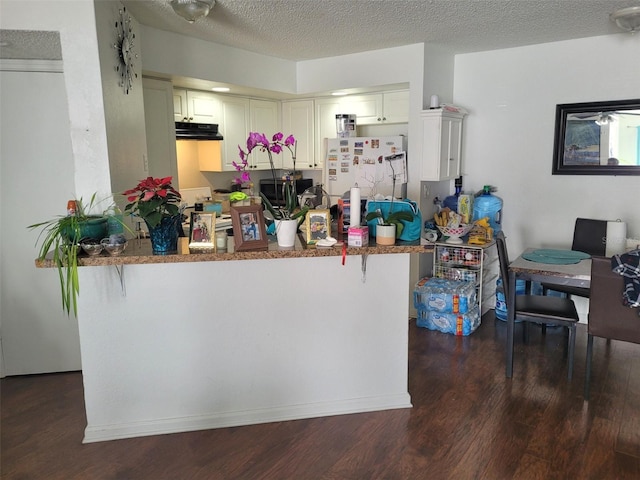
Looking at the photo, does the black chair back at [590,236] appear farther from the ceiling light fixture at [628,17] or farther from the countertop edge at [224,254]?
the countertop edge at [224,254]

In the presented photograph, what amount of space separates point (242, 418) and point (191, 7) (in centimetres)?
236

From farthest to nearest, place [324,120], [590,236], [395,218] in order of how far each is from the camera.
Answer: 1. [324,120]
2. [590,236]
3. [395,218]

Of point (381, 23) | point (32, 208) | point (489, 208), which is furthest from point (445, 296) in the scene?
point (32, 208)

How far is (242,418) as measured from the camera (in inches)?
103

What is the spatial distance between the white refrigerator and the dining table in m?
1.43

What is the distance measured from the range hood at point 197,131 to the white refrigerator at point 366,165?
108 cm

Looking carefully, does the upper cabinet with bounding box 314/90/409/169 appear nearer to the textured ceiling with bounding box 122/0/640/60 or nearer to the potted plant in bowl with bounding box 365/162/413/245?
the textured ceiling with bounding box 122/0/640/60

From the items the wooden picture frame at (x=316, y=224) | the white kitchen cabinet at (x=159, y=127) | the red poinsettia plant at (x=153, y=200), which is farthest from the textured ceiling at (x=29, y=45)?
the wooden picture frame at (x=316, y=224)

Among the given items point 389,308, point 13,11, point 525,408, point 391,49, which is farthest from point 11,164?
point 525,408

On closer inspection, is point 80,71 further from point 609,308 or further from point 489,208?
point 489,208

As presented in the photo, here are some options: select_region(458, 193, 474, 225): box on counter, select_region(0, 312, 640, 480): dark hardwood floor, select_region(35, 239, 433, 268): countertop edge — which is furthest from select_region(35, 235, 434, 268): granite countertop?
select_region(458, 193, 474, 225): box on counter

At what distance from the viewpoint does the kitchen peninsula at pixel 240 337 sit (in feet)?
8.05

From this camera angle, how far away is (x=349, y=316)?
2.67 m

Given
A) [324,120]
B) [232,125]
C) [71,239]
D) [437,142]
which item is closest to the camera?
[71,239]
